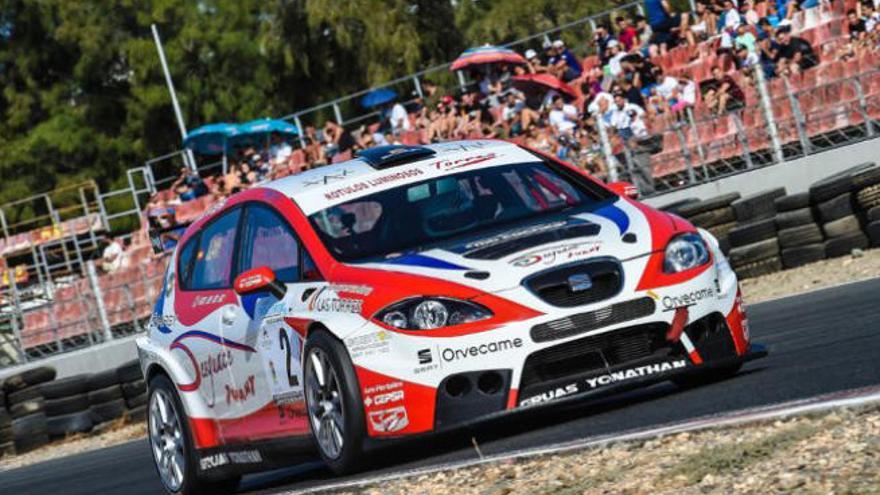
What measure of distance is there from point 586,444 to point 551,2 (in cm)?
2978

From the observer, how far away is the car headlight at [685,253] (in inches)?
305

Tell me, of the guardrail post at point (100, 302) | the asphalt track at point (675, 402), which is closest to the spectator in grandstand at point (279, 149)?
the guardrail post at point (100, 302)

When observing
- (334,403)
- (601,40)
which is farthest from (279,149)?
(334,403)

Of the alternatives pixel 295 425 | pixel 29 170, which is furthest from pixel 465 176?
pixel 29 170

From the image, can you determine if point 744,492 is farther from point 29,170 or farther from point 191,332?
point 29,170

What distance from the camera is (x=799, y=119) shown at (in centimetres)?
1872

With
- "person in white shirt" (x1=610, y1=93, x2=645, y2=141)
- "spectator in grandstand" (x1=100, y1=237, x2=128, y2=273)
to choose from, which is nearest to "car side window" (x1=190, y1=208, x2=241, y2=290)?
"person in white shirt" (x1=610, y1=93, x2=645, y2=141)

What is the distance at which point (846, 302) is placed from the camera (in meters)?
11.8

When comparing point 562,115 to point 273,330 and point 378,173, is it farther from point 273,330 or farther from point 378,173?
point 273,330

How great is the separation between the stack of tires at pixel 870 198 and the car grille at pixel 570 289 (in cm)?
835

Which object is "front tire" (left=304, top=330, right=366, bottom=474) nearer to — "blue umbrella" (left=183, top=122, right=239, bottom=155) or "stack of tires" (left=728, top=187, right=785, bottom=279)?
"stack of tires" (left=728, top=187, right=785, bottom=279)

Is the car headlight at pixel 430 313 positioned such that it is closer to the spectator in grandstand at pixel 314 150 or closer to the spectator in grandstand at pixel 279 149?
the spectator in grandstand at pixel 314 150

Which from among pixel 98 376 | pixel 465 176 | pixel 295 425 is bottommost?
pixel 98 376

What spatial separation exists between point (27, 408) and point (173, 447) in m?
8.86
